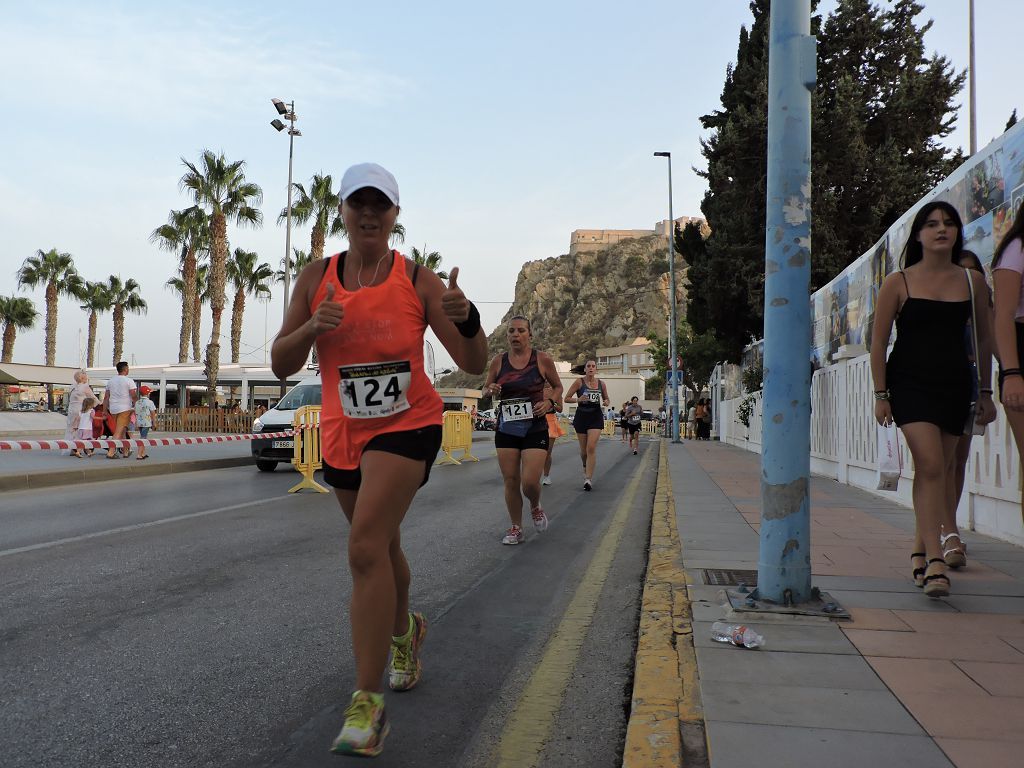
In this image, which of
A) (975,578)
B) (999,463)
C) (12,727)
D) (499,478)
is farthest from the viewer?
(499,478)

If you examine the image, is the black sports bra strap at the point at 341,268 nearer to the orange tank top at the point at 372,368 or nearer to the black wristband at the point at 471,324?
the orange tank top at the point at 372,368

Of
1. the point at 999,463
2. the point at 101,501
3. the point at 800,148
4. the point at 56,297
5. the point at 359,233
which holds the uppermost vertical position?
Result: the point at 56,297

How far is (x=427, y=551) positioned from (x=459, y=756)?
3745 mm

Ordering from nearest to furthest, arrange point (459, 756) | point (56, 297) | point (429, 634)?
point (459, 756)
point (429, 634)
point (56, 297)

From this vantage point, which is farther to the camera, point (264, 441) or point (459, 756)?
point (264, 441)

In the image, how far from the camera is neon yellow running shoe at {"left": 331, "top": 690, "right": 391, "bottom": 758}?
2.45m

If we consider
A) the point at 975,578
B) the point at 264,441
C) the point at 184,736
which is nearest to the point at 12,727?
the point at 184,736

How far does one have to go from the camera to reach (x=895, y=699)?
2.79m

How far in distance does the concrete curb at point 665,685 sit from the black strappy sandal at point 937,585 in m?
1.19

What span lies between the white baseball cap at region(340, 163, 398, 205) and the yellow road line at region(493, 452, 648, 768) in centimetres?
183

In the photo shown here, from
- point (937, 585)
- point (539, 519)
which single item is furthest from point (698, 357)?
point (937, 585)

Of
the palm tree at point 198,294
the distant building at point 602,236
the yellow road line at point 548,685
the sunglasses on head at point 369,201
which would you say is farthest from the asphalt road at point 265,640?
the distant building at point 602,236

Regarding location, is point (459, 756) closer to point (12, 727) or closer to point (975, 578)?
point (12, 727)

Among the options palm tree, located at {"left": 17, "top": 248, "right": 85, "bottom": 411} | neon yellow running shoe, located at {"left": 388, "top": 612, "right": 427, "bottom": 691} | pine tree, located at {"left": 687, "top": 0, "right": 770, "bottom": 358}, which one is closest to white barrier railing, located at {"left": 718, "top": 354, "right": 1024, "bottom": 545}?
neon yellow running shoe, located at {"left": 388, "top": 612, "right": 427, "bottom": 691}
